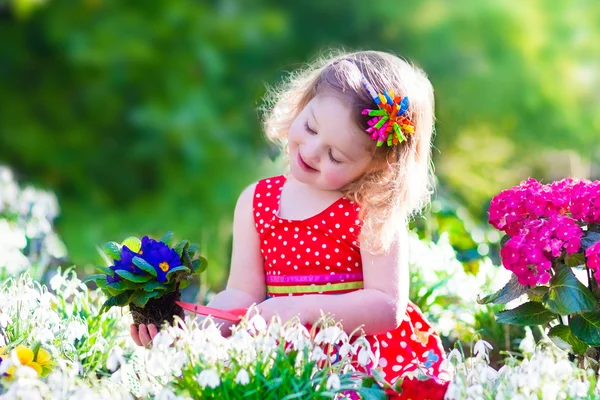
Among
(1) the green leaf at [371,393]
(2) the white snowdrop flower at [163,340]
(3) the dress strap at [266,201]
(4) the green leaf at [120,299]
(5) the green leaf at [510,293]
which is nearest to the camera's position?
(2) the white snowdrop flower at [163,340]

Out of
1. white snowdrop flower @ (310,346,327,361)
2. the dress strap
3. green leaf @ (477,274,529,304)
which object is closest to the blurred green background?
the dress strap

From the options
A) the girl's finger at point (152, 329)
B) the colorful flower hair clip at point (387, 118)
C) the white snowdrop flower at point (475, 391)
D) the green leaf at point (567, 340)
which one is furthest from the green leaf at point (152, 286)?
the green leaf at point (567, 340)

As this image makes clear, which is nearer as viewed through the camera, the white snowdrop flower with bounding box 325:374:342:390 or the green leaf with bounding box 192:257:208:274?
the white snowdrop flower with bounding box 325:374:342:390

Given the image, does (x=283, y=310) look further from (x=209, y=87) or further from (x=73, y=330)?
(x=209, y=87)

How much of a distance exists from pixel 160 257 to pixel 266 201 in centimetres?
53

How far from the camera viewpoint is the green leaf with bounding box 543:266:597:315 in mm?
2205

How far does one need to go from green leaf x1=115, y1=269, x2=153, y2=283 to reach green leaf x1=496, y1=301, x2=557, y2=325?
916 mm

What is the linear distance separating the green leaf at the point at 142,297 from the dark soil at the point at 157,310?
0.06m

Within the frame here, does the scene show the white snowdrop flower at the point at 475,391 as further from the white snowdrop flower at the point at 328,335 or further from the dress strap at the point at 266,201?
the dress strap at the point at 266,201

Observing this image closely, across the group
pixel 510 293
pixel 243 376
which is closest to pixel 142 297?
pixel 243 376

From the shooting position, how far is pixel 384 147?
2457 millimetres

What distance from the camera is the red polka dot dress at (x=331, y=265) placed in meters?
2.53

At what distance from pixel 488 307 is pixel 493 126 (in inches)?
272

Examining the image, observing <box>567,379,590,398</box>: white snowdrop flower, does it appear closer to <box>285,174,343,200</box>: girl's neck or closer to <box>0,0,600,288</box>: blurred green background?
<box>285,174,343,200</box>: girl's neck
